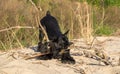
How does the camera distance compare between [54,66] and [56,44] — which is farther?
[56,44]

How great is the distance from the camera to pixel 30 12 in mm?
12922

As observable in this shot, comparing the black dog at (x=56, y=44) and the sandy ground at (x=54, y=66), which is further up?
the black dog at (x=56, y=44)

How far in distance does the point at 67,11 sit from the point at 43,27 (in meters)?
6.37

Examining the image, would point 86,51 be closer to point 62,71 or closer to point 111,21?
point 62,71

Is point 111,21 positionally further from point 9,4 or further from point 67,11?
point 9,4

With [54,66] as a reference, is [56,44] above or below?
above

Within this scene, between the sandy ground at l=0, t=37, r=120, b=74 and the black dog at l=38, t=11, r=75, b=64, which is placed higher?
the black dog at l=38, t=11, r=75, b=64

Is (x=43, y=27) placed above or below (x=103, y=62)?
above

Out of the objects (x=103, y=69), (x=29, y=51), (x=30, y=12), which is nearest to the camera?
(x=103, y=69)

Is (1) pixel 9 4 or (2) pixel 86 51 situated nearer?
(2) pixel 86 51

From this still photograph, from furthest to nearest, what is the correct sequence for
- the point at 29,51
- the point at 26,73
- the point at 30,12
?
the point at 30,12, the point at 29,51, the point at 26,73

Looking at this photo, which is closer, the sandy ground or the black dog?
the sandy ground

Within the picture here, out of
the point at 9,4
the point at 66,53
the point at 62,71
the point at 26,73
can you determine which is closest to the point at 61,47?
the point at 66,53

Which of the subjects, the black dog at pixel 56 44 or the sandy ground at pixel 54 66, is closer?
the sandy ground at pixel 54 66
